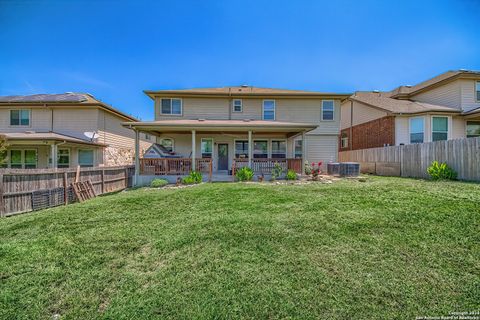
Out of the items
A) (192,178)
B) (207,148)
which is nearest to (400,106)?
(207,148)

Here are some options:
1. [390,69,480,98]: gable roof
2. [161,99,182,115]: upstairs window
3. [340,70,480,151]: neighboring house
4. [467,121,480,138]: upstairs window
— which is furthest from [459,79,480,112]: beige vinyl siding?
[161,99,182,115]: upstairs window

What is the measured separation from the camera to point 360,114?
65.1 feet

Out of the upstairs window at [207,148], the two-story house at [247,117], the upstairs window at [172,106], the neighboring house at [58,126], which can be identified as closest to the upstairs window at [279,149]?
the two-story house at [247,117]

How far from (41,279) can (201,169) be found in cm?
957

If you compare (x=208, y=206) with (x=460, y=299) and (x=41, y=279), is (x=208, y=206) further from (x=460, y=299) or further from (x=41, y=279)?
(x=460, y=299)

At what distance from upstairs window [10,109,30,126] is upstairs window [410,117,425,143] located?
2831cm

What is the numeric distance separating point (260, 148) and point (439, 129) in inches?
494

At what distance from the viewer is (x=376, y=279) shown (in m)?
3.09

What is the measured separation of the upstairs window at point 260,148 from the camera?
16.0m

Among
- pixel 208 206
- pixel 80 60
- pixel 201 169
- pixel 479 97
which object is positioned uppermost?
pixel 80 60

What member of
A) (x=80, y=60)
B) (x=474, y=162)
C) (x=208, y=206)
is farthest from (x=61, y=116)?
(x=474, y=162)

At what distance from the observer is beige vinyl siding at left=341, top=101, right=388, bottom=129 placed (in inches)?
690

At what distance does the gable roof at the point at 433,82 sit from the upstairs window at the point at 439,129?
3.42m

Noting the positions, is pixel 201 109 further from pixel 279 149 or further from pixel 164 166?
pixel 279 149
